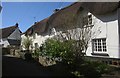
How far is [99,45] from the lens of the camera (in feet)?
59.1

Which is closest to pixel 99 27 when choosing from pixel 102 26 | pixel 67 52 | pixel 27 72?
pixel 102 26

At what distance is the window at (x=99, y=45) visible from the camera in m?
17.4

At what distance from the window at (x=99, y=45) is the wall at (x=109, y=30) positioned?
1.65 ft

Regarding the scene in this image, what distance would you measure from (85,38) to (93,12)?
4.33m

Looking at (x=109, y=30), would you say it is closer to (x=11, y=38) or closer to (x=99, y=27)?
(x=99, y=27)

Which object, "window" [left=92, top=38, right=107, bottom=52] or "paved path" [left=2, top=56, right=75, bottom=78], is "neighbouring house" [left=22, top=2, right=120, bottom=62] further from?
"paved path" [left=2, top=56, right=75, bottom=78]

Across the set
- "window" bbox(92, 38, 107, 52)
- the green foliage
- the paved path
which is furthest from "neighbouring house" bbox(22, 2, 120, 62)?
the paved path

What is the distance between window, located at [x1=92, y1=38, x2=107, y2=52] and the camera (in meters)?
17.4

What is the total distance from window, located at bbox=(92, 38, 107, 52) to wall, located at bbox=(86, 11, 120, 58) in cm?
50

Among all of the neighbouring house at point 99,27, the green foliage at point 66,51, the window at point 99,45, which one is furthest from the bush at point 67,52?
the window at point 99,45

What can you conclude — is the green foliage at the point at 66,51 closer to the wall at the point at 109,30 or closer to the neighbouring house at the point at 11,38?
the wall at the point at 109,30

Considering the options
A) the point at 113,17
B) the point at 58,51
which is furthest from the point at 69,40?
the point at 113,17

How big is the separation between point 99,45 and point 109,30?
1.98 meters

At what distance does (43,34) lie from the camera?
3231cm
